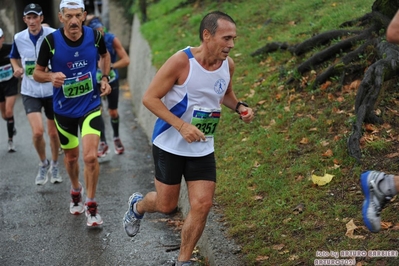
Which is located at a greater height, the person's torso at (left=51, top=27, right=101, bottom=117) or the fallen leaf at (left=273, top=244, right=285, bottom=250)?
the person's torso at (left=51, top=27, right=101, bottom=117)

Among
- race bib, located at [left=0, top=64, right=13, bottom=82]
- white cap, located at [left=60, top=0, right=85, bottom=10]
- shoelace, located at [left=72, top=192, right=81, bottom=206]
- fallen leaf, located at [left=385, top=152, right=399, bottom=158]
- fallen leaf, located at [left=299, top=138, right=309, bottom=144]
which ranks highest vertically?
white cap, located at [left=60, top=0, right=85, bottom=10]

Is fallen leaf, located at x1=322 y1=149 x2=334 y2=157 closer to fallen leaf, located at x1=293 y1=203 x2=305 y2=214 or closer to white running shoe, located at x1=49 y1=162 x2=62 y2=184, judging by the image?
fallen leaf, located at x1=293 y1=203 x2=305 y2=214

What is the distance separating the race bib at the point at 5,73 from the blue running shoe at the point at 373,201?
7.39 metres

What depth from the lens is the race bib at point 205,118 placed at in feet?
17.4

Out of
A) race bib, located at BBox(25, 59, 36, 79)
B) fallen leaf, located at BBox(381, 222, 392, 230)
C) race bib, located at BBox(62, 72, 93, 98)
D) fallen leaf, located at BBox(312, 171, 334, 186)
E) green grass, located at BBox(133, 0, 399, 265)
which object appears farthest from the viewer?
race bib, located at BBox(25, 59, 36, 79)

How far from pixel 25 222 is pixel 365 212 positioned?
411 centimetres

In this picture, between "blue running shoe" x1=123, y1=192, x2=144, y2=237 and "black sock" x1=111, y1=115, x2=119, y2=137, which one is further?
"black sock" x1=111, y1=115, x2=119, y2=137

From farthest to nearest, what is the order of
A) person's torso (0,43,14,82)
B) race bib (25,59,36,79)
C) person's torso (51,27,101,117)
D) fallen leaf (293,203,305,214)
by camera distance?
1. person's torso (0,43,14,82)
2. race bib (25,59,36,79)
3. person's torso (51,27,101,117)
4. fallen leaf (293,203,305,214)

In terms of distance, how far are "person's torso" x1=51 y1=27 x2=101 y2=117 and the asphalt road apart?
1211 millimetres

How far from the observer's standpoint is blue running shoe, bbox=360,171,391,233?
461cm

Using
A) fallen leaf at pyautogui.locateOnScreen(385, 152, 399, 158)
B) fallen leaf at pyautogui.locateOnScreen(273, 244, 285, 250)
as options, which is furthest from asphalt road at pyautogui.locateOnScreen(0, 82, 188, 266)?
fallen leaf at pyautogui.locateOnScreen(385, 152, 399, 158)

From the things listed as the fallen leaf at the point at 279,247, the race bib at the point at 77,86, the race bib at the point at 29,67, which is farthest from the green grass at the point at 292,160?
the race bib at the point at 29,67

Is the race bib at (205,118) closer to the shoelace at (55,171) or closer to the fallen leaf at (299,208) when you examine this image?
the fallen leaf at (299,208)

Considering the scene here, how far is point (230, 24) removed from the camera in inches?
204
